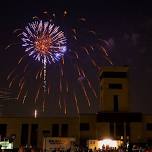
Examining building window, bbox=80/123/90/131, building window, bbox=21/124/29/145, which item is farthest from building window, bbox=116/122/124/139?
building window, bbox=21/124/29/145

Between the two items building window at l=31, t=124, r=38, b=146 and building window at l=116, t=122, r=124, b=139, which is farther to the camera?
building window at l=31, t=124, r=38, b=146

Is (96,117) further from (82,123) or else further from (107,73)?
(107,73)

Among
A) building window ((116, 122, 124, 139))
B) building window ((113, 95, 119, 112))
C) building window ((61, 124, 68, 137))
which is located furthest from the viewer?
building window ((113, 95, 119, 112))

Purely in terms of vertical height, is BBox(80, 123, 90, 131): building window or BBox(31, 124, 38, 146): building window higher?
BBox(80, 123, 90, 131): building window

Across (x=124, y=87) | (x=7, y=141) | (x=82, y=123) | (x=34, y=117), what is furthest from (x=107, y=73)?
(x=7, y=141)

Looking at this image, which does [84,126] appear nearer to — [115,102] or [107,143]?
[115,102]

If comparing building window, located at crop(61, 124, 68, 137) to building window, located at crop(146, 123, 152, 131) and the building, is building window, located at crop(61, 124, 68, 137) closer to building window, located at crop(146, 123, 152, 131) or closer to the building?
the building

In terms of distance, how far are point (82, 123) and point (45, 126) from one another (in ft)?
20.6

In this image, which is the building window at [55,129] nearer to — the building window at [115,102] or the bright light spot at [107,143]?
the building window at [115,102]

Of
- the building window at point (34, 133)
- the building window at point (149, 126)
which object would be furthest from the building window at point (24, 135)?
Result: the building window at point (149, 126)

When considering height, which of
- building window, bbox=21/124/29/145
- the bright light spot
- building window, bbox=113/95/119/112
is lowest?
the bright light spot

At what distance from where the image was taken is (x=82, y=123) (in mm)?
70750

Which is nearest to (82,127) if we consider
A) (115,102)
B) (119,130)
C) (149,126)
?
(119,130)

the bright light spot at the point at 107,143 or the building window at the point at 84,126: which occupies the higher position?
the building window at the point at 84,126
